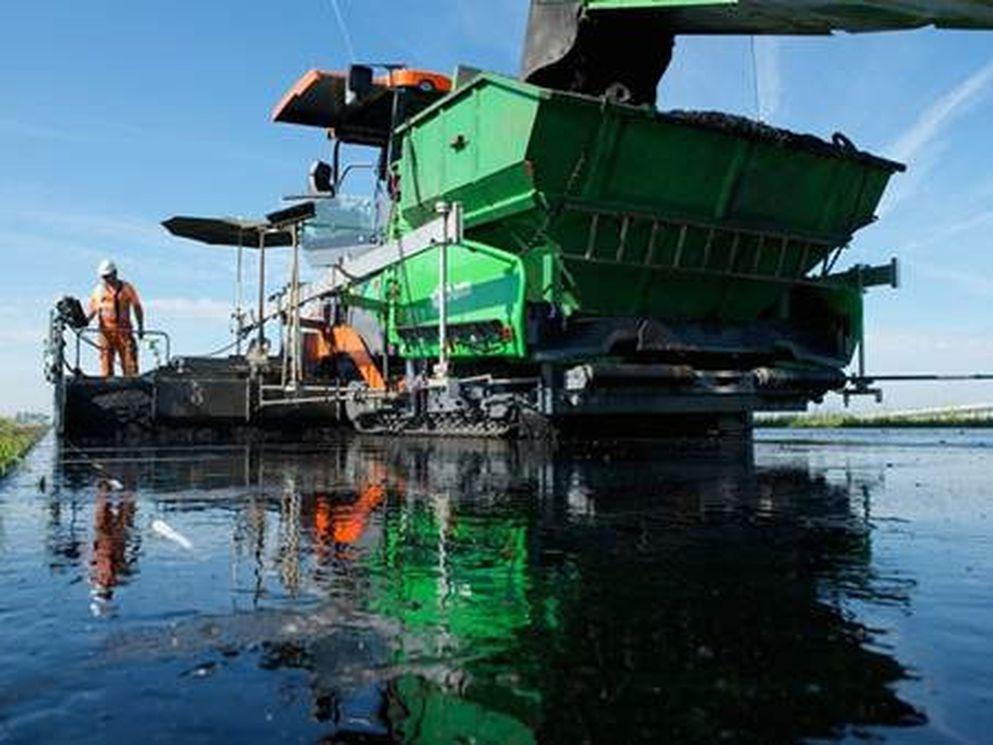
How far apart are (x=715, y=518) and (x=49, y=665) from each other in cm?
338

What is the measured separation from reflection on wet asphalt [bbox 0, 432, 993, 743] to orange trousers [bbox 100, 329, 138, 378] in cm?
831

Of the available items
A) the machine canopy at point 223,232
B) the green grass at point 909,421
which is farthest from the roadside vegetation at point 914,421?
the machine canopy at point 223,232

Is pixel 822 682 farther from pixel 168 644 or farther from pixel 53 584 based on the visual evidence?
pixel 53 584

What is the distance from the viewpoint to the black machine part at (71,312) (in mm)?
13117

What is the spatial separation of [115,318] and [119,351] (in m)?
0.48

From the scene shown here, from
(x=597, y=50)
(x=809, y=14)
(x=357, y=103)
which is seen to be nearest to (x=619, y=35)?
(x=597, y=50)

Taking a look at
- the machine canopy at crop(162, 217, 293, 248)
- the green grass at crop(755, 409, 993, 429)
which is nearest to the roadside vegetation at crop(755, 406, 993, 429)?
the green grass at crop(755, 409, 993, 429)

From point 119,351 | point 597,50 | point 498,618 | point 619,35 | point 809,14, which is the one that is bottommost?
point 498,618

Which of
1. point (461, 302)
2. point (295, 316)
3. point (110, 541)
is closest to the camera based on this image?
point (110, 541)

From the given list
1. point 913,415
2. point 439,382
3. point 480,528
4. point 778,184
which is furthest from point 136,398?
point 913,415

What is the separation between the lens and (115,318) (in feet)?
46.2

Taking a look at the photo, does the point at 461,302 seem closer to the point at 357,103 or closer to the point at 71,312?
the point at 357,103

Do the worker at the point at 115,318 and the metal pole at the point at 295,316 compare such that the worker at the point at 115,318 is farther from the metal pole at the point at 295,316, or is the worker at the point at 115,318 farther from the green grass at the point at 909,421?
the green grass at the point at 909,421

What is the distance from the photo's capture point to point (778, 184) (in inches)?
365
